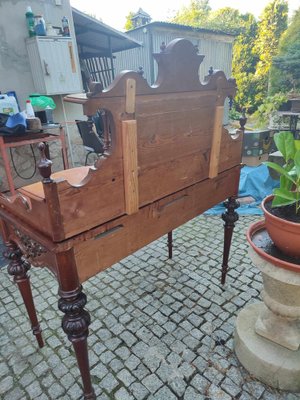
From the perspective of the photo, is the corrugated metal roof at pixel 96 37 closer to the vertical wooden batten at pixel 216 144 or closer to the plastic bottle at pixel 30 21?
the plastic bottle at pixel 30 21

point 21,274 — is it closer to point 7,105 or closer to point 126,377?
point 126,377

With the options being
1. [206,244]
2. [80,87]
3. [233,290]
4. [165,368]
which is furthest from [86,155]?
[165,368]

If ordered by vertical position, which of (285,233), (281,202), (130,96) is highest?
(130,96)

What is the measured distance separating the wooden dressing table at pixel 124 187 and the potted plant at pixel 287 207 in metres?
0.45

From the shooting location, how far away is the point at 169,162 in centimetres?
146

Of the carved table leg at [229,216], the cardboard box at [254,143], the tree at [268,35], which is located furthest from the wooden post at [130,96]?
the tree at [268,35]

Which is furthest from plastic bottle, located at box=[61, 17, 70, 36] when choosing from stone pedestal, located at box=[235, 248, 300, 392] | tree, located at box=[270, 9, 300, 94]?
tree, located at box=[270, 9, 300, 94]

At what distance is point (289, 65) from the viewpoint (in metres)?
7.21

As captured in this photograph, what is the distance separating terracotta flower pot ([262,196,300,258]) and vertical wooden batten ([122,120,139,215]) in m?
0.70

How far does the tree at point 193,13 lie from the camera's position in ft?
71.2

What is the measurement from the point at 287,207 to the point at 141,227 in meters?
0.79

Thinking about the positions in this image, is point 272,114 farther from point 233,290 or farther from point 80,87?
point 233,290

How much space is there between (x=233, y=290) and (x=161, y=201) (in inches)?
55.9

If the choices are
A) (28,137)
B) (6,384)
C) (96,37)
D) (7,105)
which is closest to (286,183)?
(6,384)
